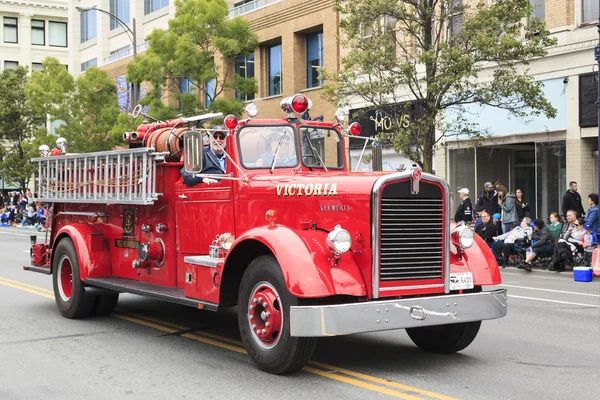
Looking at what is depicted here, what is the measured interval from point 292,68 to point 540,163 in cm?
1212

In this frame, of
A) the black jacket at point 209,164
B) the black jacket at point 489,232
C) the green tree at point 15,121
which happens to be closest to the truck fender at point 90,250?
the black jacket at point 209,164

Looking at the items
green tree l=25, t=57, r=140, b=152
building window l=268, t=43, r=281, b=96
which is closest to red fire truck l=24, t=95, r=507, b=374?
building window l=268, t=43, r=281, b=96

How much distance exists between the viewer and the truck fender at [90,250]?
9.97 meters

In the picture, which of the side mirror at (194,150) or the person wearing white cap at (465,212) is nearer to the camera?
the side mirror at (194,150)

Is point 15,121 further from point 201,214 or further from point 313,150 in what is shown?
point 313,150

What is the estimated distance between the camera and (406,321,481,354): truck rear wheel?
7719mm

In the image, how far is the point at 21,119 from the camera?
47.6 meters

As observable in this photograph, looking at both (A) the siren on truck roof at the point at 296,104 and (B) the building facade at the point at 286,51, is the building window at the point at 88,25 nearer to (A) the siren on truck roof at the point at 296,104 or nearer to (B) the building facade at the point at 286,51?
(B) the building facade at the point at 286,51

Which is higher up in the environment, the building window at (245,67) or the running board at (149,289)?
the building window at (245,67)

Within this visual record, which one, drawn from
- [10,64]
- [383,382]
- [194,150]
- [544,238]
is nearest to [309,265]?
[383,382]

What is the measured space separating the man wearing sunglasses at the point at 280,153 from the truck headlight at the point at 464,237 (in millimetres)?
1942

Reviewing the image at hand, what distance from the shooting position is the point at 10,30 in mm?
66875

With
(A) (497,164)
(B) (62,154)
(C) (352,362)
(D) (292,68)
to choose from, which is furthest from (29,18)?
(C) (352,362)

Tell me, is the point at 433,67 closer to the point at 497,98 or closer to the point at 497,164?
the point at 497,98
